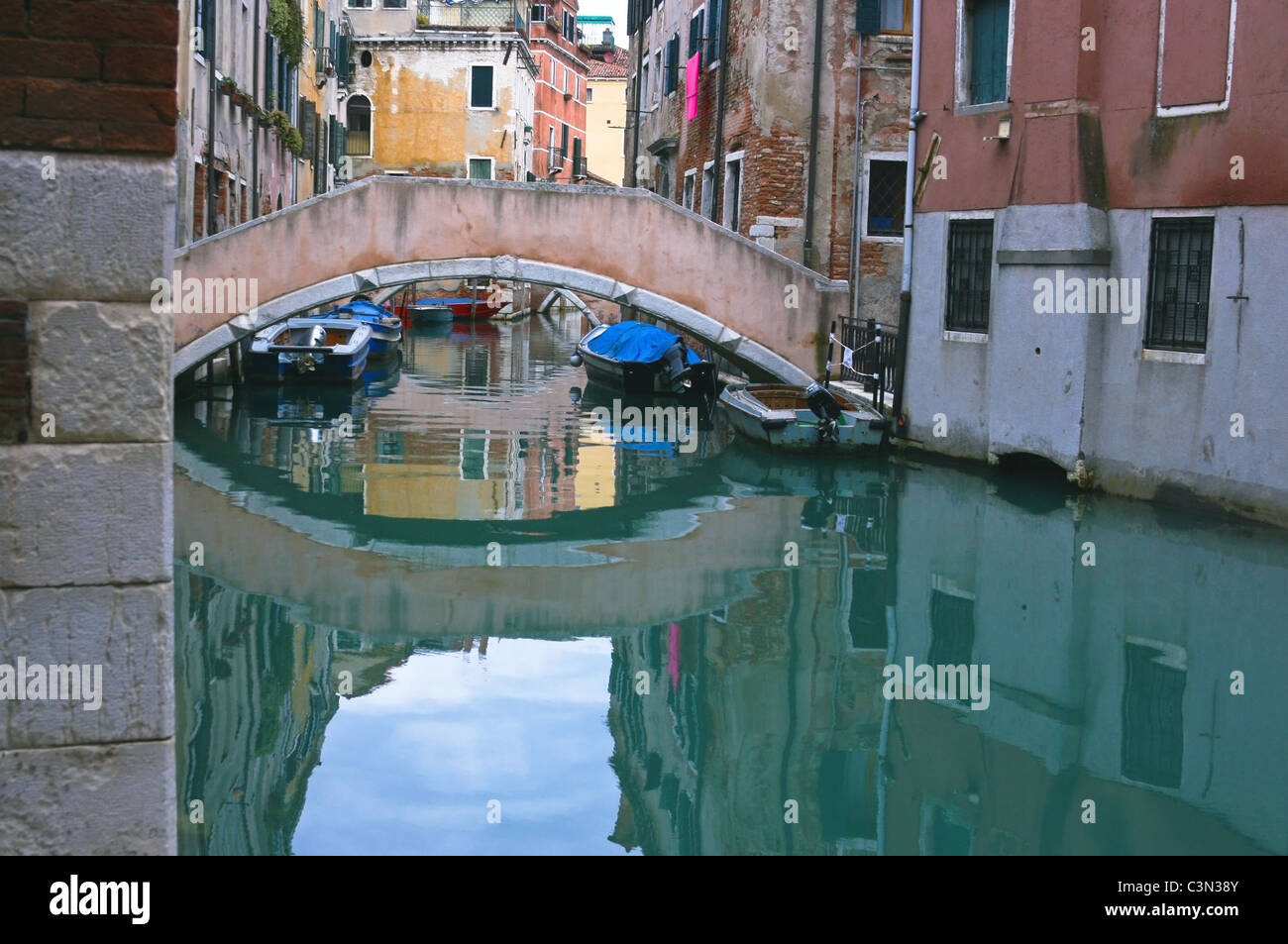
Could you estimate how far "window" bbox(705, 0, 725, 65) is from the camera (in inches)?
853

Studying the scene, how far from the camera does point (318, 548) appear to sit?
35.4 feet

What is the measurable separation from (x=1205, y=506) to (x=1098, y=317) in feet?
6.11

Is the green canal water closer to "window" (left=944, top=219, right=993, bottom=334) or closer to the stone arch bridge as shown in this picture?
"window" (left=944, top=219, right=993, bottom=334)

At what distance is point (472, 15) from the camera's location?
39.8 m

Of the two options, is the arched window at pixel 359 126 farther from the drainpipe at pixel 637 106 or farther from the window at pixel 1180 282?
the window at pixel 1180 282

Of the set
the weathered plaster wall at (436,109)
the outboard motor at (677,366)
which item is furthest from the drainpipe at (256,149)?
the weathered plaster wall at (436,109)

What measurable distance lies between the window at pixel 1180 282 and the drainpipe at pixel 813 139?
7762 millimetres

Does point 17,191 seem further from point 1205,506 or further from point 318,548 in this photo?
point 1205,506

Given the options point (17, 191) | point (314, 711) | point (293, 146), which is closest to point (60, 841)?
point (17, 191)

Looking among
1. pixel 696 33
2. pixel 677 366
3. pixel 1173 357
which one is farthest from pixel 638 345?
pixel 1173 357

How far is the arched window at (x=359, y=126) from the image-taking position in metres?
38.4

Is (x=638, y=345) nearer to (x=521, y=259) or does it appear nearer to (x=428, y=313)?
(x=521, y=259)

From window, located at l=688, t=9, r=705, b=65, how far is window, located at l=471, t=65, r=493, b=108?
16316 mm

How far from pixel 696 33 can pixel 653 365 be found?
213 inches
